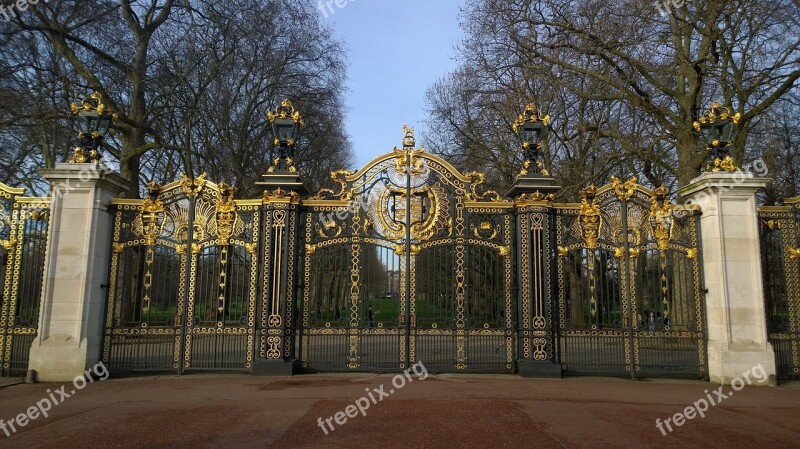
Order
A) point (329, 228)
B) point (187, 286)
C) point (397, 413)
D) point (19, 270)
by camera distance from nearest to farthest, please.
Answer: point (397, 413)
point (19, 270)
point (187, 286)
point (329, 228)

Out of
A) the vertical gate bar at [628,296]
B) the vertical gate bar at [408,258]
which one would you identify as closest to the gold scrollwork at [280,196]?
the vertical gate bar at [408,258]

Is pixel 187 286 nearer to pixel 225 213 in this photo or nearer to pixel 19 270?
pixel 225 213

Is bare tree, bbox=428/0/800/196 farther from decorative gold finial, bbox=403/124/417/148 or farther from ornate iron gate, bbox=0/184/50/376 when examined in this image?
ornate iron gate, bbox=0/184/50/376

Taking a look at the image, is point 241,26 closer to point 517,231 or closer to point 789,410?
point 517,231

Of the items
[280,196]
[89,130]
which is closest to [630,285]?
[280,196]

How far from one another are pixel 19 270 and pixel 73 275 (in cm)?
125

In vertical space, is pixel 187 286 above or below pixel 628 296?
above

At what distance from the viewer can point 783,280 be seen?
10.3m

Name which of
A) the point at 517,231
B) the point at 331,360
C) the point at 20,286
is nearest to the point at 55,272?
the point at 20,286

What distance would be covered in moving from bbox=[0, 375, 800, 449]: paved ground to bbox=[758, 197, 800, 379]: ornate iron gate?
1.95ft

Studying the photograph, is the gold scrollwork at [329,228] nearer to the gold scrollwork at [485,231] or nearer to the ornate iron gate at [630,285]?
the gold scrollwork at [485,231]

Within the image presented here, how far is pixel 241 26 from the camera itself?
18953mm

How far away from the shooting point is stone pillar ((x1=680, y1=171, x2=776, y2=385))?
31.7ft

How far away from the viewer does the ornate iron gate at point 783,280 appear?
10086 millimetres
